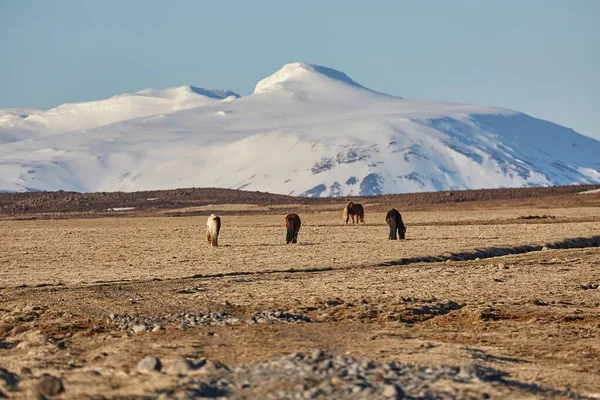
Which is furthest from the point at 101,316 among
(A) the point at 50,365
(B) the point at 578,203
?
(B) the point at 578,203

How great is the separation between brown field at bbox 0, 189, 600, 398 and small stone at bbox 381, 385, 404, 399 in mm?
516

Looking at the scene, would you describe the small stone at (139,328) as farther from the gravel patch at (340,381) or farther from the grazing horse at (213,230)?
the grazing horse at (213,230)

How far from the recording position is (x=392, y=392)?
9695mm

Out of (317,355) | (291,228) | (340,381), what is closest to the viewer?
(340,381)

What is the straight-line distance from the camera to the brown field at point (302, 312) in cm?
1176

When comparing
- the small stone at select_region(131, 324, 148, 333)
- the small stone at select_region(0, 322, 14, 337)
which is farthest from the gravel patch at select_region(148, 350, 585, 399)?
the small stone at select_region(0, 322, 14, 337)

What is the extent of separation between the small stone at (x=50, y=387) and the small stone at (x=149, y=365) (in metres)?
0.96

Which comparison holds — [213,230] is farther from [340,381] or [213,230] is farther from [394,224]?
[340,381]

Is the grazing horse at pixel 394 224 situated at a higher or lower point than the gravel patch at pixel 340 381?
higher

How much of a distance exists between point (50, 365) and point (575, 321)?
771cm

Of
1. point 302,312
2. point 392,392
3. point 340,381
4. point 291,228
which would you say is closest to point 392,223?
point 291,228

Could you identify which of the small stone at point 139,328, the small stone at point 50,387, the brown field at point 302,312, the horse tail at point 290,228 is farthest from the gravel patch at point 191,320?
the horse tail at point 290,228

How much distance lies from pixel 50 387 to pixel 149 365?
124 centimetres

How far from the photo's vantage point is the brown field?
1176 centimetres
